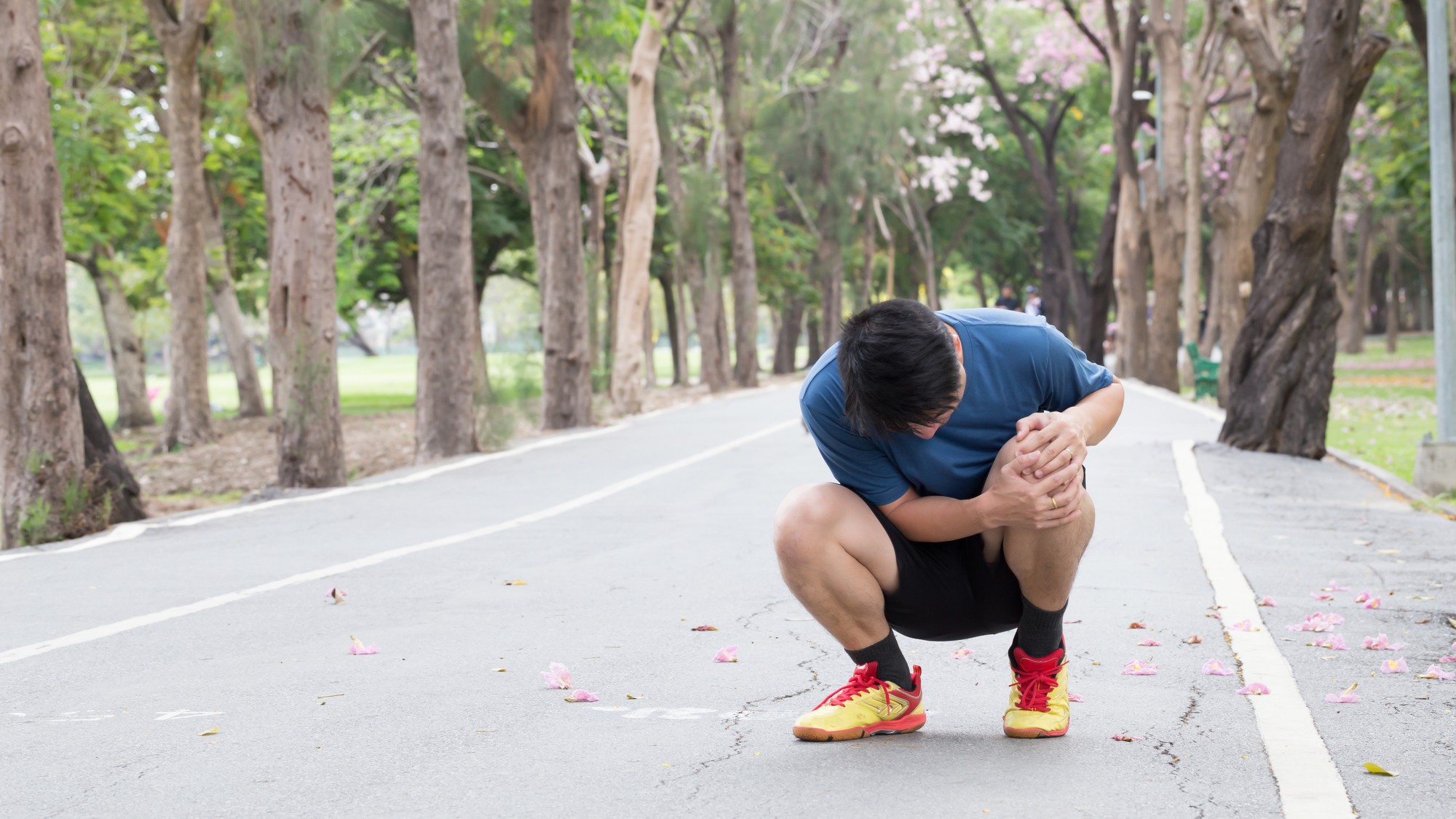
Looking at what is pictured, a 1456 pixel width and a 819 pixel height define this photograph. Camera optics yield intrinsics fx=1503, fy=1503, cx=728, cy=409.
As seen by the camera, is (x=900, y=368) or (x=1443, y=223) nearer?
(x=900, y=368)

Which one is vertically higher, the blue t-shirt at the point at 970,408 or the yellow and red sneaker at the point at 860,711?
the blue t-shirt at the point at 970,408

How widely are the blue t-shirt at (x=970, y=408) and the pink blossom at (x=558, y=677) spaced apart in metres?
1.45

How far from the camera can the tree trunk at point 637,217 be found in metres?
24.2

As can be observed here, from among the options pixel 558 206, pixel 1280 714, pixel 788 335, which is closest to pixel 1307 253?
pixel 558 206

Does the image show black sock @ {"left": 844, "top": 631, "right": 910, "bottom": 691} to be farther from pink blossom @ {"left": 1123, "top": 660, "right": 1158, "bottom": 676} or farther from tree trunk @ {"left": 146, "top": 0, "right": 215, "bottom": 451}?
tree trunk @ {"left": 146, "top": 0, "right": 215, "bottom": 451}

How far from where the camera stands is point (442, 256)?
1582 centimetres

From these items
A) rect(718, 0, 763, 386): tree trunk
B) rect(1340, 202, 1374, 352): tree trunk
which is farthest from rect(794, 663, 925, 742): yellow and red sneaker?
rect(1340, 202, 1374, 352): tree trunk

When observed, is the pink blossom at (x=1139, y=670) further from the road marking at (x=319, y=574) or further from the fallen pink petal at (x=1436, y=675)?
the road marking at (x=319, y=574)

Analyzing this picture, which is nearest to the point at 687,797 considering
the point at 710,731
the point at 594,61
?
the point at 710,731

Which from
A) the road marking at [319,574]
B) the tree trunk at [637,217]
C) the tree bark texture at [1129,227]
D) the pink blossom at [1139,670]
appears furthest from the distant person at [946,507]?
the tree bark texture at [1129,227]

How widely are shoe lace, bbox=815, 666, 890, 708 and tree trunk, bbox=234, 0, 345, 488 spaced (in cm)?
987

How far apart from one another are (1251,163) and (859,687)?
17.5m

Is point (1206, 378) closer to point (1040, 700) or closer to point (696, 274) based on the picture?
point (696, 274)

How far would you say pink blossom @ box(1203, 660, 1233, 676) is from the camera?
5137 mm
